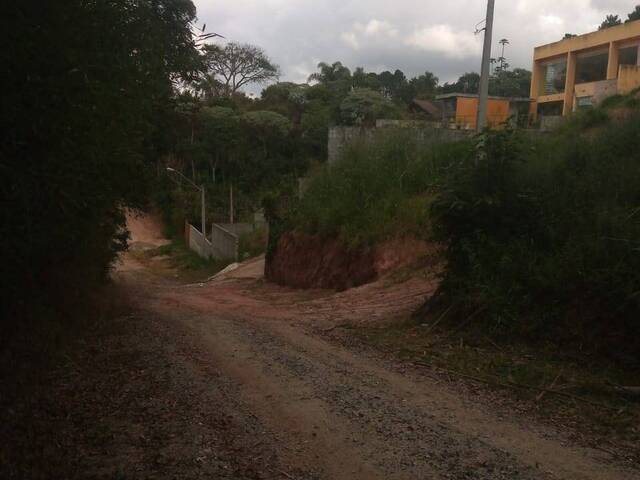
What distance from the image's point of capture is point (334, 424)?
237 inches

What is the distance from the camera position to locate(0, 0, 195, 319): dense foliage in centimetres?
531

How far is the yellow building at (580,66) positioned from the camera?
33078 millimetres

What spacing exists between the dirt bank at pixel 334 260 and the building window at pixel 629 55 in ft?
70.3

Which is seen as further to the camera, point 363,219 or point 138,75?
point 363,219

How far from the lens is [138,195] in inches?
449

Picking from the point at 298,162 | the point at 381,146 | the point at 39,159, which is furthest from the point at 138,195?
the point at 298,162

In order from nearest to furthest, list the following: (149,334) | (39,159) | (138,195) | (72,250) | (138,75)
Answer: (39,159) < (138,75) < (72,250) < (149,334) < (138,195)

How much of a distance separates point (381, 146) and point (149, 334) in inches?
481

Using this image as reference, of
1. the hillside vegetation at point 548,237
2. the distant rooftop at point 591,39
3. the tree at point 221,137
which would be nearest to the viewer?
the hillside vegetation at point 548,237

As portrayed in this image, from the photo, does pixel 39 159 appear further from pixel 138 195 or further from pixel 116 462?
pixel 138 195

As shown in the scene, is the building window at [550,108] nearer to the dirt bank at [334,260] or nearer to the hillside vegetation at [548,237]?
the dirt bank at [334,260]

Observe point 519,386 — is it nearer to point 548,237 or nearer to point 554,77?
point 548,237

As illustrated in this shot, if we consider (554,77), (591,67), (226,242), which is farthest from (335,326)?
(554,77)

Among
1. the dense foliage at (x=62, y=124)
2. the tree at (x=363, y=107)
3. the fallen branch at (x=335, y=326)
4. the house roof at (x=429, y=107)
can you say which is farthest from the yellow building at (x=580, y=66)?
the dense foliage at (x=62, y=124)
